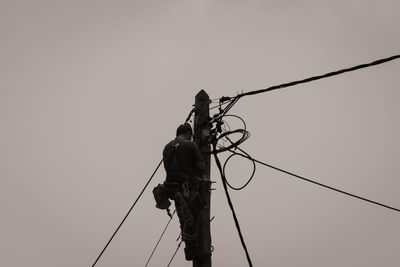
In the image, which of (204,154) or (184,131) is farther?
(184,131)

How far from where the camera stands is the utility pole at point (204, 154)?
19.4 feet

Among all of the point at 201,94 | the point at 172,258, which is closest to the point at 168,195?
the point at 201,94

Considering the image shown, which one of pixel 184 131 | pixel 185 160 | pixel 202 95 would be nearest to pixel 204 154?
pixel 185 160

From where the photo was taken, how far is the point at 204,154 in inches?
265

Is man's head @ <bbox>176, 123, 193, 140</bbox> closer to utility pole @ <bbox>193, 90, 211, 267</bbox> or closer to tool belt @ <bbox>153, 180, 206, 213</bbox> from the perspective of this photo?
utility pole @ <bbox>193, 90, 211, 267</bbox>

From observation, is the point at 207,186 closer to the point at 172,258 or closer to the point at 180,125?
the point at 180,125

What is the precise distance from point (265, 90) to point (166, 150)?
176cm

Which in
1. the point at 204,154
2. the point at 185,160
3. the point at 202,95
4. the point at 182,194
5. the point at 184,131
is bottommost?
the point at 182,194

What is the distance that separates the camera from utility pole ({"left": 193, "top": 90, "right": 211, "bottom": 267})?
19.4ft

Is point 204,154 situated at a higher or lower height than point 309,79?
lower

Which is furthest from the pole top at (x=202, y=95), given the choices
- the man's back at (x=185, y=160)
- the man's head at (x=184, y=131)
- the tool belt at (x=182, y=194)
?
the tool belt at (x=182, y=194)

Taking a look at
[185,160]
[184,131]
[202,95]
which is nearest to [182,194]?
[185,160]

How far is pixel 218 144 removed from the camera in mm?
7359

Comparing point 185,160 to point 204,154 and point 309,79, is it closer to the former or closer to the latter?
point 204,154
